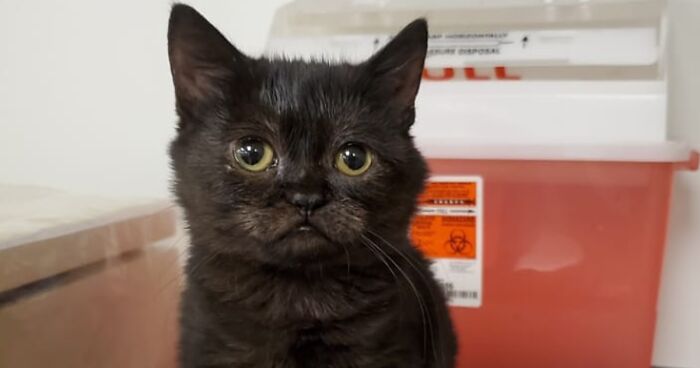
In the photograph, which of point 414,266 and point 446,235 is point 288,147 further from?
point 446,235

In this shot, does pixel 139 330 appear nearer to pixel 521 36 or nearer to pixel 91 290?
pixel 91 290

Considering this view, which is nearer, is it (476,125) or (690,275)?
(476,125)

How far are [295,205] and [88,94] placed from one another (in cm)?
A: 101

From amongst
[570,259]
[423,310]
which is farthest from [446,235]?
[423,310]

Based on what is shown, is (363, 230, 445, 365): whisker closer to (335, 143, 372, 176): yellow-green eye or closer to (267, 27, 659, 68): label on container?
(335, 143, 372, 176): yellow-green eye

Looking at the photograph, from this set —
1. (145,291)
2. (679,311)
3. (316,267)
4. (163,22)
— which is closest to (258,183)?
(316,267)

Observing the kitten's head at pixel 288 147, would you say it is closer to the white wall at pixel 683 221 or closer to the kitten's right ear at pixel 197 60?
the kitten's right ear at pixel 197 60

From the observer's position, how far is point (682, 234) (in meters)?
1.29

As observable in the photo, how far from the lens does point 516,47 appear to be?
3.80ft

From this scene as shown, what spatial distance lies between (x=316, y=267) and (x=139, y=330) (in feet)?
1.67

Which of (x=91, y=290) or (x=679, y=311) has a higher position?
(x=91, y=290)

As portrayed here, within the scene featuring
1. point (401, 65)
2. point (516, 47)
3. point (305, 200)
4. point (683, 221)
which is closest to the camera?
point (305, 200)

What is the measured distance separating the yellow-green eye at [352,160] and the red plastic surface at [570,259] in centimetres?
36

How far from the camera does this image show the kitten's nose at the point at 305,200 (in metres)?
0.65
